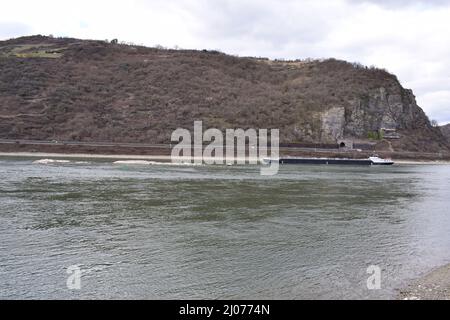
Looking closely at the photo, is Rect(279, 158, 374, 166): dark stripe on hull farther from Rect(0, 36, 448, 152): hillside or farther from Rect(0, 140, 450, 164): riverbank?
Rect(0, 36, 448, 152): hillside

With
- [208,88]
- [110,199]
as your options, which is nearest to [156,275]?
[110,199]

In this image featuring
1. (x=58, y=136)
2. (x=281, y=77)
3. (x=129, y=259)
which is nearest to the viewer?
(x=129, y=259)

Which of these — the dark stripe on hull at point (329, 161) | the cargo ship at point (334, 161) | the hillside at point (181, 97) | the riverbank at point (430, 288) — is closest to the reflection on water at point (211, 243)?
the riverbank at point (430, 288)

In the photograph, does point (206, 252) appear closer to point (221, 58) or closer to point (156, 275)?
point (156, 275)

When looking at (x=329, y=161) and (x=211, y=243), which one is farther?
(x=329, y=161)

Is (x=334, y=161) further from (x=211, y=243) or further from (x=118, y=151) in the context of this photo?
(x=211, y=243)

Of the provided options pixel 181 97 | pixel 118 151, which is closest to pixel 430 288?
pixel 118 151

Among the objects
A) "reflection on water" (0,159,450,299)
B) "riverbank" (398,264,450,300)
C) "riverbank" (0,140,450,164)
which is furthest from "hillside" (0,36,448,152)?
"riverbank" (398,264,450,300)
